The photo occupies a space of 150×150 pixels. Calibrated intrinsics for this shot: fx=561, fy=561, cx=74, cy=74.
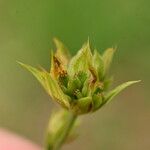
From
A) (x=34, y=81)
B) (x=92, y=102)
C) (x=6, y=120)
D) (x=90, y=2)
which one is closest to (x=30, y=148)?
(x=6, y=120)

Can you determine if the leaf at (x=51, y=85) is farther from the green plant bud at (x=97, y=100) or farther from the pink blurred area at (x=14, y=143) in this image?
the pink blurred area at (x=14, y=143)

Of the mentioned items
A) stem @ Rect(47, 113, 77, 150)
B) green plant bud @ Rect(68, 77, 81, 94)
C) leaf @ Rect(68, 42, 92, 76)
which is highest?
leaf @ Rect(68, 42, 92, 76)

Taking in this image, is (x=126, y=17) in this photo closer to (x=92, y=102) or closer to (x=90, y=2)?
(x=90, y=2)

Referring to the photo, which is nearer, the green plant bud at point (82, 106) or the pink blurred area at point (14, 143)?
the green plant bud at point (82, 106)

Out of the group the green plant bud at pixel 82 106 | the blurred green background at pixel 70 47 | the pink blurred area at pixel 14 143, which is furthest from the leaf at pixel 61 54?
the blurred green background at pixel 70 47

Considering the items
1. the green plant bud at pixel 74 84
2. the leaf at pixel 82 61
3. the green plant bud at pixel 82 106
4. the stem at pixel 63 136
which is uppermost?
the leaf at pixel 82 61

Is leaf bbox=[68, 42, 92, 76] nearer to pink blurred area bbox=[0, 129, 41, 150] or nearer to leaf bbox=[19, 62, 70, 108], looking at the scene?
leaf bbox=[19, 62, 70, 108]

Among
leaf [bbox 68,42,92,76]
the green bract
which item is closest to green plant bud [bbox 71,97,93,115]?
the green bract

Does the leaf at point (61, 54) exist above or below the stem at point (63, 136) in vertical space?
above
